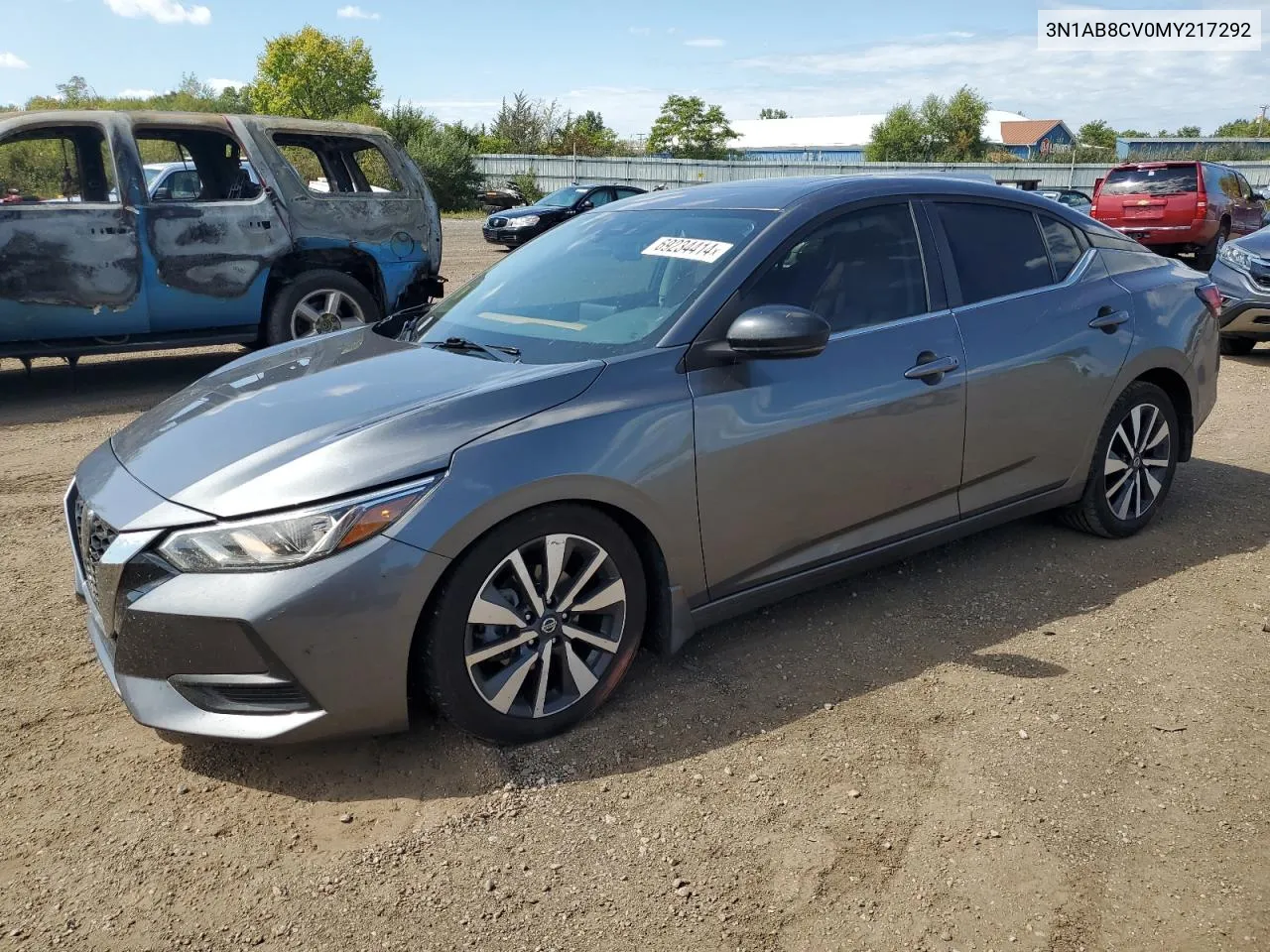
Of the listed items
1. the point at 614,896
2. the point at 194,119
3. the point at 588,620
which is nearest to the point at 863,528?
the point at 588,620

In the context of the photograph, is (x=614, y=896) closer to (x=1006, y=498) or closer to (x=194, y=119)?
(x=1006, y=498)

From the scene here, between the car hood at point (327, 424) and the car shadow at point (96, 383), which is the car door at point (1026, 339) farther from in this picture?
the car shadow at point (96, 383)

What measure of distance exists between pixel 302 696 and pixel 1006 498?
2902 millimetres

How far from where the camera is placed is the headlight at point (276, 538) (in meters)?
2.63

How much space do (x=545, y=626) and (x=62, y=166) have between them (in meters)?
6.48

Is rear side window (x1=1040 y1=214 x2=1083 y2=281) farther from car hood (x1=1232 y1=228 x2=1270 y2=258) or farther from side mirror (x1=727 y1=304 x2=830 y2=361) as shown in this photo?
car hood (x1=1232 y1=228 x2=1270 y2=258)

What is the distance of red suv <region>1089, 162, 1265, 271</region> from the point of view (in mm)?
17000

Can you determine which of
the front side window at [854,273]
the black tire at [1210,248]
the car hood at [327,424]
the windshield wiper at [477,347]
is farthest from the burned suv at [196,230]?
the black tire at [1210,248]

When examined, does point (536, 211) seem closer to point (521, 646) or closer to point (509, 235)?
point (509, 235)

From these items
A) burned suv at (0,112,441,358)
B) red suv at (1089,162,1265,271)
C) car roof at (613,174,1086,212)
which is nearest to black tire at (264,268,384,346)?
burned suv at (0,112,441,358)

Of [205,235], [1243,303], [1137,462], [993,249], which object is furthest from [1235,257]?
[205,235]

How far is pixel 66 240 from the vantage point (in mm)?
7184

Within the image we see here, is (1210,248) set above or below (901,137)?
below

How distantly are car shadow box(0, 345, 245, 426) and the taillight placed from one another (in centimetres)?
676
